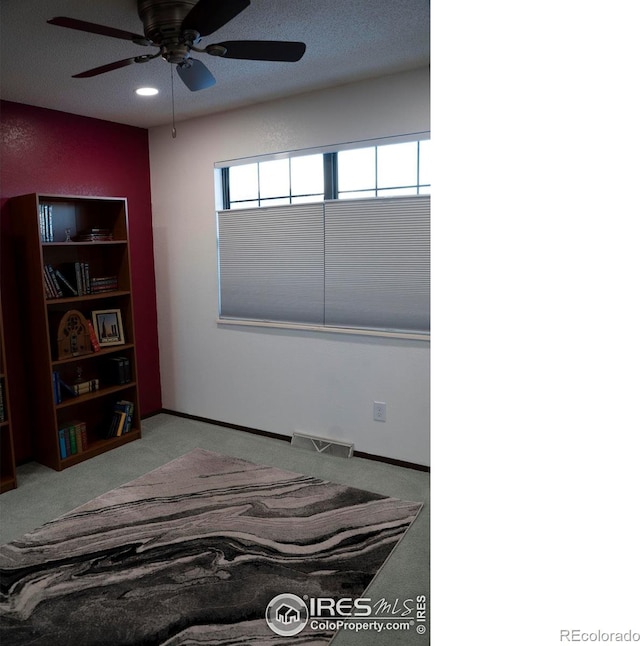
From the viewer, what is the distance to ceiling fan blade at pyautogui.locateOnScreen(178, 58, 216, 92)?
2.27m

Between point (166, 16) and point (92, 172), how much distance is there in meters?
2.24

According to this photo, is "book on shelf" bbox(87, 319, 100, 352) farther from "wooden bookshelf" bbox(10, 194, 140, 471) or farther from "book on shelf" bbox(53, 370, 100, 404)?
"book on shelf" bbox(53, 370, 100, 404)

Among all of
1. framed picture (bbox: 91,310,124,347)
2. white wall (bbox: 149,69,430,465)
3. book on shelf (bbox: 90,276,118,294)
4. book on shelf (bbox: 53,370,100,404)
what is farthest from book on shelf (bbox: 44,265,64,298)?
white wall (bbox: 149,69,430,465)

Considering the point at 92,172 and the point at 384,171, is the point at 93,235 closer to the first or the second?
the point at 92,172

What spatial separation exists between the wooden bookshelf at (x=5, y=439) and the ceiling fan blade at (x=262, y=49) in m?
2.13

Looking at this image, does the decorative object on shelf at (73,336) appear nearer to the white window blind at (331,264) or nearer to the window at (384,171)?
the white window blind at (331,264)

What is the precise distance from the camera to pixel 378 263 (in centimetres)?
338

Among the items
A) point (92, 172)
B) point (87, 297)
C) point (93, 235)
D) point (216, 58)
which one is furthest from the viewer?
point (92, 172)

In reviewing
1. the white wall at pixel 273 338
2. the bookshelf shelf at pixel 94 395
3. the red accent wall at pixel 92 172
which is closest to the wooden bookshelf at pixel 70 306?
the bookshelf shelf at pixel 94 395

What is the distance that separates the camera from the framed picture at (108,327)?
152 inches

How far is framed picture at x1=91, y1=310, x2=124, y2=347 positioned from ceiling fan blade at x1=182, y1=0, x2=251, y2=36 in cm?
246

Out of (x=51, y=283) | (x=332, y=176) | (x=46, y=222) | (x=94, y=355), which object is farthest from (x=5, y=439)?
(x=332, y=176)
